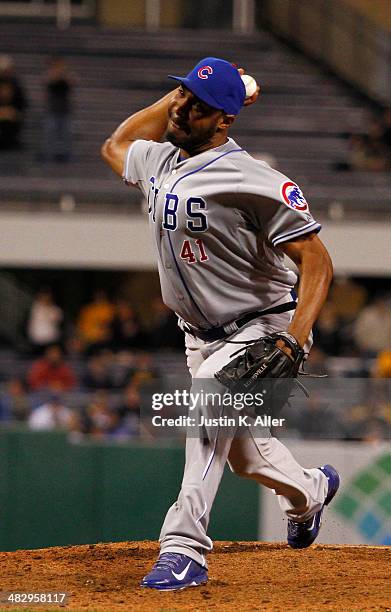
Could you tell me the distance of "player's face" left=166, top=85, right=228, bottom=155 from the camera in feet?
15.3

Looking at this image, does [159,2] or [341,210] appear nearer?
[341,210]

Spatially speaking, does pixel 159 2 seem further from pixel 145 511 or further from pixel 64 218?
pixel 145 511

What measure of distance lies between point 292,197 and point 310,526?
1675mm

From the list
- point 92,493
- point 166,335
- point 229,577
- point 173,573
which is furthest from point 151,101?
point 173,573

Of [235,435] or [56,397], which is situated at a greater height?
[235,435]

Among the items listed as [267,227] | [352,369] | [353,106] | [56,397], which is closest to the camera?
[267,227]

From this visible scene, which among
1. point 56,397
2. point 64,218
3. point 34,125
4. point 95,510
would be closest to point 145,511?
point 95,510

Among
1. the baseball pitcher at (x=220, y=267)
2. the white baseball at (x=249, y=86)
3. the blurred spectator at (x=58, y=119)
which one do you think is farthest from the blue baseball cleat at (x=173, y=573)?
the blurred spectator at (x=58, y=119)

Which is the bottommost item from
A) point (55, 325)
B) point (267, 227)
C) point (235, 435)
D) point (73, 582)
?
point (55, 325)

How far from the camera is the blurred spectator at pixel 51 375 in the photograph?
38.1 ft

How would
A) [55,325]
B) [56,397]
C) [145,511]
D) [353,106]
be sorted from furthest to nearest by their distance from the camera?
[353,106]
[55,325]
[56,397]
[145,511]

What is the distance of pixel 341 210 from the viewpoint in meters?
14.2

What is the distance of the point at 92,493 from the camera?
28.7 ft

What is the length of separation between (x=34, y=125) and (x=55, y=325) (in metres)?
3.51
